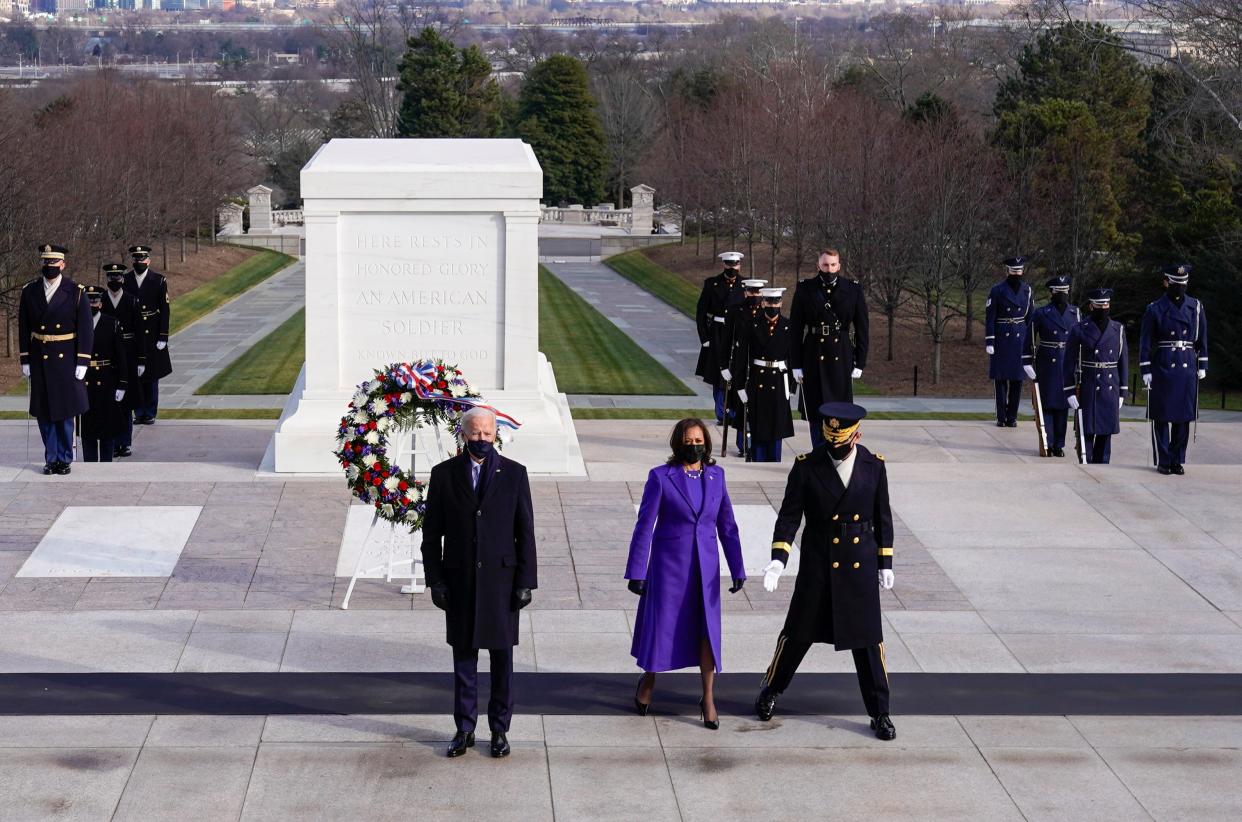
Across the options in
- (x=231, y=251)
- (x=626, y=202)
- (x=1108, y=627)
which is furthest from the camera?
(x=626, y=202)

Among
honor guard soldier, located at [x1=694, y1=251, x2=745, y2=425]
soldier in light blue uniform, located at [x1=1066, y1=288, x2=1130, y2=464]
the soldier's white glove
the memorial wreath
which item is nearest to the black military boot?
the soldier's white glove

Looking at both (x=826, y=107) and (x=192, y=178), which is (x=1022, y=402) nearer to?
(x=826, y=107)

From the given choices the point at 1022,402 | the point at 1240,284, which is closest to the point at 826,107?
the point at 1240,284

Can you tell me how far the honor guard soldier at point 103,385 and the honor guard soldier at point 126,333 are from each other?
3.8 inches

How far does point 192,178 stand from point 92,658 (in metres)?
38.2

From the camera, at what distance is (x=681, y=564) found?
8602mm

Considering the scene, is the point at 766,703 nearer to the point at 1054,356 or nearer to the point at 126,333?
the point at 1054,356

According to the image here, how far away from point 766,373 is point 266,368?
13.5 m

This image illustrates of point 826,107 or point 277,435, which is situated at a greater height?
point 826,107

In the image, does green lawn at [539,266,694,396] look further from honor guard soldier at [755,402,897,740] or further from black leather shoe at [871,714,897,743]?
black leather shoe at [871,714,897,743]

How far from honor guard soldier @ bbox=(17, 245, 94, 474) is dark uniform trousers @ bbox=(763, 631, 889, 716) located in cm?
757

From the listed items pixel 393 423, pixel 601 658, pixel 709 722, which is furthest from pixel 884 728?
pixel 393 423

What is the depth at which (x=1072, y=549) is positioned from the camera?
40.3ft

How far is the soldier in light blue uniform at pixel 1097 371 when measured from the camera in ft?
50.1
